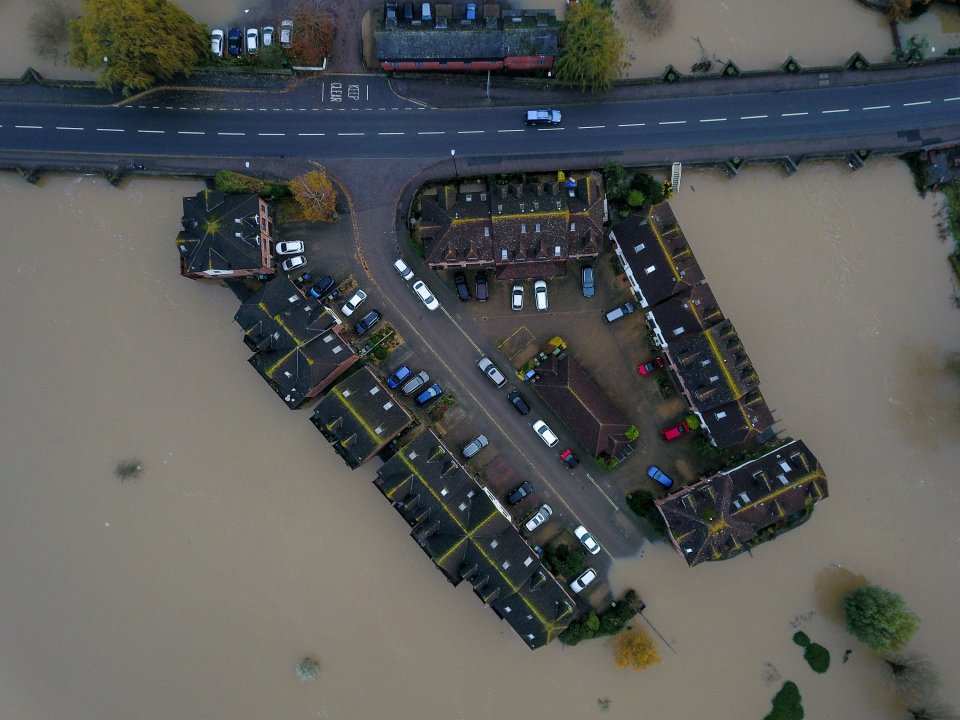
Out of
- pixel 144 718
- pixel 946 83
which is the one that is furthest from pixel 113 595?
pixel 946 83

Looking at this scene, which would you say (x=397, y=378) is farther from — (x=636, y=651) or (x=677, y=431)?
(x=636, y=651)

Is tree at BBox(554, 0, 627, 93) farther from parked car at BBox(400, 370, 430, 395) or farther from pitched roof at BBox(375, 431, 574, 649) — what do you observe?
pitched roof at BBox(375, 431, 574, 649)

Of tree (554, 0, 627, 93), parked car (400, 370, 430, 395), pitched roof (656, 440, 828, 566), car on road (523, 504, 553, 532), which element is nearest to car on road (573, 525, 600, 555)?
car on road (523, 504, 553, 532)

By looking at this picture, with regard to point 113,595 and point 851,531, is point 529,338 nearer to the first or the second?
point 851,531

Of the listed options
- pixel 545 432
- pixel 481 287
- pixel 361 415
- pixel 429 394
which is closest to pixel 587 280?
pixel 481 287

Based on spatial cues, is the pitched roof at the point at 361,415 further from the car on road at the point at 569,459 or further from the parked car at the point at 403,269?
the car on road at the point at 569,459

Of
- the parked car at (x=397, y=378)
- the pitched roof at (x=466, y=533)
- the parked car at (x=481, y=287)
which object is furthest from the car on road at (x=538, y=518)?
the parked car at (x=481, y=287)
